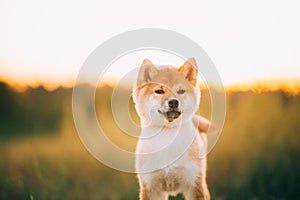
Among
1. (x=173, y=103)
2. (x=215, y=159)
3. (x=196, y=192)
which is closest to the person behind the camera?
(x=173, y=103)

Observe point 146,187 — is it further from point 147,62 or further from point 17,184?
point 17,184

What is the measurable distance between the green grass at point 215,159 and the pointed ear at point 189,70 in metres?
1.17

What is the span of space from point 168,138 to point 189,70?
489 millimetres

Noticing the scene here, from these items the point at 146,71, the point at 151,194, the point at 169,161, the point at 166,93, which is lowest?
the point at 151,194

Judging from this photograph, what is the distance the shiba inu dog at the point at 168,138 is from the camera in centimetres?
309

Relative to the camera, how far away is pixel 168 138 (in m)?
3.16

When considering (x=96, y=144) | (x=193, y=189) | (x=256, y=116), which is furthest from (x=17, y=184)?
(x=256, y=116)

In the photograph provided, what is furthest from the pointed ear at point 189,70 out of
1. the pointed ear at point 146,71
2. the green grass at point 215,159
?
the green grass at point 215,159

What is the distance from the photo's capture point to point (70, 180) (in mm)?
4301

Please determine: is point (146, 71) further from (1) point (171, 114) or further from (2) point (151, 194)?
(2) point (151, 194)

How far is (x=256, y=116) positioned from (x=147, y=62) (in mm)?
1734

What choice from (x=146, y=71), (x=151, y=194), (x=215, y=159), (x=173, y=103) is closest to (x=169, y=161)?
(x=151, y=194)

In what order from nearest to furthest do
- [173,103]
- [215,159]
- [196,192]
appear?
1. [173,103]
2. [196,192]
3. [215,159]

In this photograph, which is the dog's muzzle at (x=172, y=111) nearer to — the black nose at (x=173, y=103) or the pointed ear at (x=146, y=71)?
the black nose at (x=173, y=103)
